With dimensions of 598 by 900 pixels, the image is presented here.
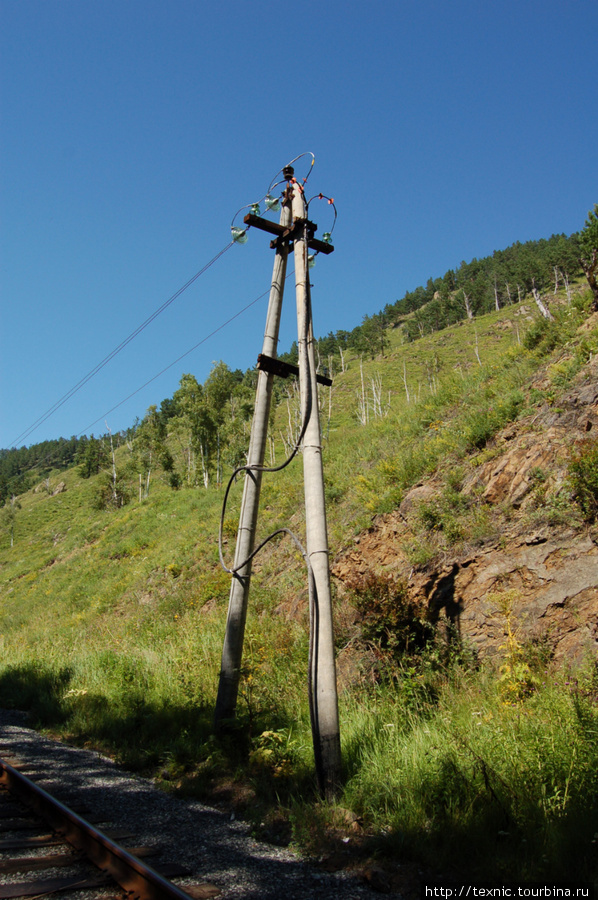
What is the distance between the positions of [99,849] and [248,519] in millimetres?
3782

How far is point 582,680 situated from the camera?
15.7 feet

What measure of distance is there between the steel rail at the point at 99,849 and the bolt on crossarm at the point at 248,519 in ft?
6.92

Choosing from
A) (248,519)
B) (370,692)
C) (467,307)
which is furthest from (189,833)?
(467,307)

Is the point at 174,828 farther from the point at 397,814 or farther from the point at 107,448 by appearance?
the point at 107,448

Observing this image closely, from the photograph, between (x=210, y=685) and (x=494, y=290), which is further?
(x=494, y=290)

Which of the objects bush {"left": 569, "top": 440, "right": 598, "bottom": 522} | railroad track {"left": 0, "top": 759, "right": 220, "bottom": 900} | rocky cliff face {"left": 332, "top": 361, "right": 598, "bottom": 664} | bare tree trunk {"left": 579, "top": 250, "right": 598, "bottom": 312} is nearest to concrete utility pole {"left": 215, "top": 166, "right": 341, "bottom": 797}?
railroad track {"left": 0, "top": 759, "right": 220, "bottom": 900}

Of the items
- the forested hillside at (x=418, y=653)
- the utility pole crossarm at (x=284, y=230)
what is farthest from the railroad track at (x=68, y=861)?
the utility pole crossarm at (x=284, y=230)

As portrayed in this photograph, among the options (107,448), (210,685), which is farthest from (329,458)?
(107,448)

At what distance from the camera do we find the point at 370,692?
640 cm

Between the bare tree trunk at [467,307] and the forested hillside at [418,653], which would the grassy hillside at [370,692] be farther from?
the bare tree trunk at [467,307]

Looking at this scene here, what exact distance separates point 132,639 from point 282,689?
6028mm

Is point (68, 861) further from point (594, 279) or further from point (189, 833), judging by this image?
point (594, 279)

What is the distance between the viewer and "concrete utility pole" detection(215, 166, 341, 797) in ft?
16.3

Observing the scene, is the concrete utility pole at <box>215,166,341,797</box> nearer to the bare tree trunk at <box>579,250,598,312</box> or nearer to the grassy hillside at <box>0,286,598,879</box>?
the grassy hillside at <box>0,286,598,879</box>
